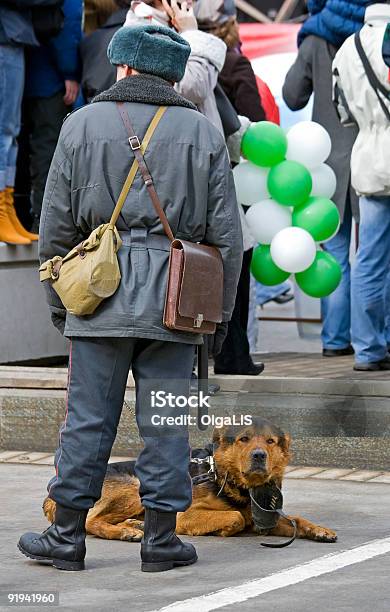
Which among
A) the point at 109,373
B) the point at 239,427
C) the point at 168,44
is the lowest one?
the point at 239,427

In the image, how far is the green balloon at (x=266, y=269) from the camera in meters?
8.45

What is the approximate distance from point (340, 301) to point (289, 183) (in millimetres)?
1654

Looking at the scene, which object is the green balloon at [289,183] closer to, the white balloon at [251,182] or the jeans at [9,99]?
the white balloon at [251,182]

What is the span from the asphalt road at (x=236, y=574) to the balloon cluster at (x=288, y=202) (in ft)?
6.08

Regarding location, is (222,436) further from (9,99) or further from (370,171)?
(9,99)

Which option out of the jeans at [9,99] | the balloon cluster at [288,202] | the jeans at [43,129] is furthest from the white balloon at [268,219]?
the jeans at [43,129]

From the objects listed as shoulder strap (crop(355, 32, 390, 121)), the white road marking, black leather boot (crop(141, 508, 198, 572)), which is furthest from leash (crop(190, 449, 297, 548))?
shoulder strap (crop(355, 32, 390, 121))

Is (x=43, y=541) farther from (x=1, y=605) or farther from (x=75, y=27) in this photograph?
(x=75, y=27)

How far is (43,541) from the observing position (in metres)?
5.70

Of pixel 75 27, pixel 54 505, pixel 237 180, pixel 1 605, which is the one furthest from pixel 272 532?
pixel 75 27

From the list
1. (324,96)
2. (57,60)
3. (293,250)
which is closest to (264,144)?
(293,250)

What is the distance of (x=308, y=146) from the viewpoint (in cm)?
843

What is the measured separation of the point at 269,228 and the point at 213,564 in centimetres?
305

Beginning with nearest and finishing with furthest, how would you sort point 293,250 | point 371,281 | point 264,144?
point 293,250 → point 264,144 → point 371,281
